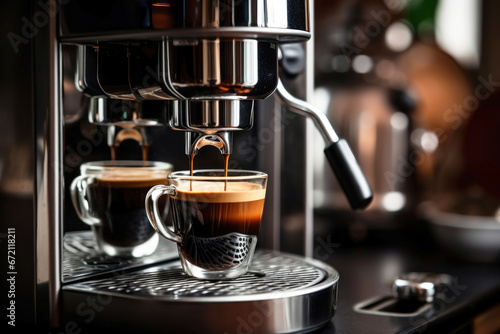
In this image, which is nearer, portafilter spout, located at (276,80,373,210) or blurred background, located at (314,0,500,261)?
portafilter spout, located at (276,80,373,210)

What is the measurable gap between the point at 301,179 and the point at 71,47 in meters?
0.31

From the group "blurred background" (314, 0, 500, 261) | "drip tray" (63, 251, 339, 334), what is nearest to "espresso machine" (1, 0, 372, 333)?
"drip tray" (63, 251, 339, 334)

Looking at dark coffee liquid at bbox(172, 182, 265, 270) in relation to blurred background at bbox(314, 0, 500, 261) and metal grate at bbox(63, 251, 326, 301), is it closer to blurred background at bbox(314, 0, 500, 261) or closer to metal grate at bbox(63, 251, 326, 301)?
metal grate at bbox(63, 251, 326, 301)

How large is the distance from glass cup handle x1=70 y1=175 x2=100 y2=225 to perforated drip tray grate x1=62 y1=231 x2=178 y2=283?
16 millimetres

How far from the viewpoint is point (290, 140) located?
2.63 feet

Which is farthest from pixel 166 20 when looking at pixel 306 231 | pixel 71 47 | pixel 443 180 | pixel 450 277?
pixel 443 180

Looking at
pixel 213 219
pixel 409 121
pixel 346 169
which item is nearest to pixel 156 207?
pixel 213 219

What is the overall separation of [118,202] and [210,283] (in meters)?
0.13

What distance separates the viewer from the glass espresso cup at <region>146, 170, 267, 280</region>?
1.93ft

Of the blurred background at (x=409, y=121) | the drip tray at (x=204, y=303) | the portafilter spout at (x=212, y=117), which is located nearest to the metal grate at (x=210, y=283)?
the drip tray at (x=204, y=303)

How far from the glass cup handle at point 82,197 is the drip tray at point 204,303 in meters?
0.06

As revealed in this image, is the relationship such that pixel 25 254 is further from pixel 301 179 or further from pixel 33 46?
pixel 301 179

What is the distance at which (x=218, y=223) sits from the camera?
0.59m

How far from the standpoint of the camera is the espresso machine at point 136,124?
53 centimetres
